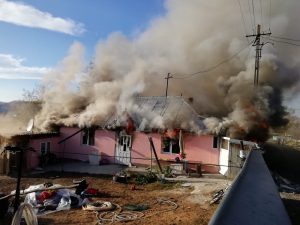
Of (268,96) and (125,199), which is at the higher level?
(268,96)

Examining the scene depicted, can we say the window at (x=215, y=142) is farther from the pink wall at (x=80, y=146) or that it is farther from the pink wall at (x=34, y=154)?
the pink wall at (x=34, y=154)

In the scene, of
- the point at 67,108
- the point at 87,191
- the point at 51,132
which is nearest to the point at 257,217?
the point at 87,191

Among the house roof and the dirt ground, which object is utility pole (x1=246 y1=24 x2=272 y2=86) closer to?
the house roof

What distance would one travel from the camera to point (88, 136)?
25000 mm

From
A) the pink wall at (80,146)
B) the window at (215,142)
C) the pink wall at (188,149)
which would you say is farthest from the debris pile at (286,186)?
the pink wall at (80,146)

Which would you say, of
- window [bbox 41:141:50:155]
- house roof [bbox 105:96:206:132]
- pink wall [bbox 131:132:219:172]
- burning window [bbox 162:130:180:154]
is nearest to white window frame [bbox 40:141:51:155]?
A: window [bbox 41:141:50:155]

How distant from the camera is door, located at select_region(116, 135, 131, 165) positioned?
2367cm

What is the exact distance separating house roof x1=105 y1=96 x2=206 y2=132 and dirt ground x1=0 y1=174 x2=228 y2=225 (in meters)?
5.18

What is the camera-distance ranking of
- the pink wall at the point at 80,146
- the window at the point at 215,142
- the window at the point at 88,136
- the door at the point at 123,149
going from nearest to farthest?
the window at the point at 215,142, the door at the point at 123,149, the pink wall at the point at 80,146, the window at the point at 88,136

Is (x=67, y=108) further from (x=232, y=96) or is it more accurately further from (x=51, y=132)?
(x=232, y=96)

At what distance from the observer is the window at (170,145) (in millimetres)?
22703

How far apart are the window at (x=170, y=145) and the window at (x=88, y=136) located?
606cm

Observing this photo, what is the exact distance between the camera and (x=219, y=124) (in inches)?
842

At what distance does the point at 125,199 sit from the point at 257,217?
13147mm
